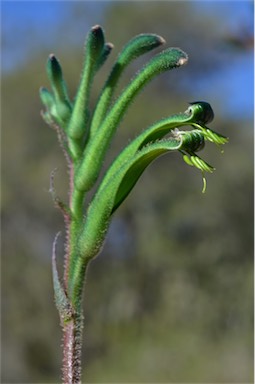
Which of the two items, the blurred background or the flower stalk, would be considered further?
the blurred background

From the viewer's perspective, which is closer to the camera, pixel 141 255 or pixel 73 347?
pixel 73 347

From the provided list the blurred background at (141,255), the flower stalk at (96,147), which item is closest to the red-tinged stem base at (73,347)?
the flower stalk at (96,147)

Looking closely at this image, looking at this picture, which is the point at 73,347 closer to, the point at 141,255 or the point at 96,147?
the point at 96,147

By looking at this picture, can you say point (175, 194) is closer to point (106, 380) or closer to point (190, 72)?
point (190, 72)

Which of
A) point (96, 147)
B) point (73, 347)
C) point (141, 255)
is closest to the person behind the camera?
point (73, 347)

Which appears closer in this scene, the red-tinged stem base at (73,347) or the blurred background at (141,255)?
the red-tinged stem base at (73,347)

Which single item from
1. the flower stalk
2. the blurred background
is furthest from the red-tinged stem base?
the blurred background

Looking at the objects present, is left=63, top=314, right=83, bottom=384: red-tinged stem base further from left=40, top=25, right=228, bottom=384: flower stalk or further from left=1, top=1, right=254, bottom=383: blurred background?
left=1, top=1, right=254, bottom=383: blurred background

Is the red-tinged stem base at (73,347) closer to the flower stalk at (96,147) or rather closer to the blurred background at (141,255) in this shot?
the flower stalk at (96,147)

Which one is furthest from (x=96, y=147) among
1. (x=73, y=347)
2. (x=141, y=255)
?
(x=141, y=255)
